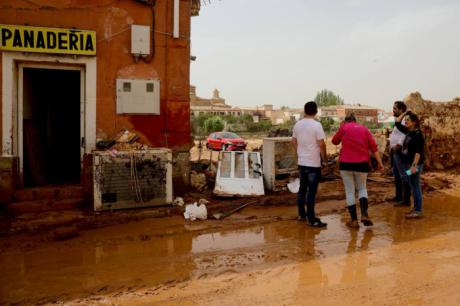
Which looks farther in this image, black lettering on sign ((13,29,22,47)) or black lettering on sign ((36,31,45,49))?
black lettering on sign ((36,31,45,49))

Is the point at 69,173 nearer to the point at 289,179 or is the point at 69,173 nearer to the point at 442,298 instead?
the point at 289,179

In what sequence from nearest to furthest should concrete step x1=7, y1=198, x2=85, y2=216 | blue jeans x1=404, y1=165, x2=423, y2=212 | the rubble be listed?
blue jeans x1=404, y1=165, x2=423, y2=212 → concrete step x1=7, y1=198, x2=85, y2=216 → the rubble

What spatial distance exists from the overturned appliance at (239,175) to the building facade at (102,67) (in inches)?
32.6

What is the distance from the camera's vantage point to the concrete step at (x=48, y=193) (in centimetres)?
718

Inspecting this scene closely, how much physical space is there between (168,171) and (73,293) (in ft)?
12.1

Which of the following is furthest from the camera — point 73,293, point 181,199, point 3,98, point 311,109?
point 181,199

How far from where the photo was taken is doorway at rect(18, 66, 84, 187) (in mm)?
7895

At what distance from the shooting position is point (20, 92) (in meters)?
7.54

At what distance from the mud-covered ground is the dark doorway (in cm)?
234

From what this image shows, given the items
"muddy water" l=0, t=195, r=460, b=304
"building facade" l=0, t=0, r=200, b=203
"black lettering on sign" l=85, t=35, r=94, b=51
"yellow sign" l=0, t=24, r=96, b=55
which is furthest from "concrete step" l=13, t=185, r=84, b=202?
"black lettering on sign" l=85, t=35, r=94, b=51

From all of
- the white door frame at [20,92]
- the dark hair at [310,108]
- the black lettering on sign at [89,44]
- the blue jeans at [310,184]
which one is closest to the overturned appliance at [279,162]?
the blue jeans at [310,184]

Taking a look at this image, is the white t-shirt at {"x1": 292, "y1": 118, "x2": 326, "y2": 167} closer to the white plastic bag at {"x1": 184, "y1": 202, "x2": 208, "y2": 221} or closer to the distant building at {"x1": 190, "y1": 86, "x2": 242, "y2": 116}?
the white plastic bag at {"x1": 184, "y1": 202, "x2": 208, "y2": 221}

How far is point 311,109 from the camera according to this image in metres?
6.29

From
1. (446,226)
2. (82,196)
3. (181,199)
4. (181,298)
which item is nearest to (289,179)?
(181,199)
